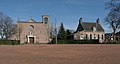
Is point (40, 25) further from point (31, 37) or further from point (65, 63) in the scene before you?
point (65, 63)

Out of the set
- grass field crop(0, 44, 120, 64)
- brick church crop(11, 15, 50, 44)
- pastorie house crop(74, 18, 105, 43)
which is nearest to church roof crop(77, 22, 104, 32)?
pastorie house crop(74, 18, 105, 43)

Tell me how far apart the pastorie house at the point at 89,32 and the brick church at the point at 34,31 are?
14.6m

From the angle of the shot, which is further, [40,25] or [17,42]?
[40,25]

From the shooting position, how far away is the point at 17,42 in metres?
68.0

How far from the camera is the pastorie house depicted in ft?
316

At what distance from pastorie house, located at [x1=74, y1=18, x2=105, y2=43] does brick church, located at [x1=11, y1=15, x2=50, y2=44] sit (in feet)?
48.0

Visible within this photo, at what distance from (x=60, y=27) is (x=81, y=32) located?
31.8ft

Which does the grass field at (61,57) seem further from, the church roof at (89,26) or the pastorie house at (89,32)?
the church roof at (89,26)

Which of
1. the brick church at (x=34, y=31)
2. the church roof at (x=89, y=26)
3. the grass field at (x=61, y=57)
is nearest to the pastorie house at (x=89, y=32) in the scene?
the church roof at (x=89, y=26)

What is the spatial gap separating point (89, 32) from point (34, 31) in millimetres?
25430

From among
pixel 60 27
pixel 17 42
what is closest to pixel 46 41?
pixel 60 27

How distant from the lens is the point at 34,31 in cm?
8850

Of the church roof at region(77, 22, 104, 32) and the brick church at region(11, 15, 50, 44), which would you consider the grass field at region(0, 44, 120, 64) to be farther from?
the church roof at region(77, 22, 104, 32)

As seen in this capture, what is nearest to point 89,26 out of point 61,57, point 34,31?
point 34,31
